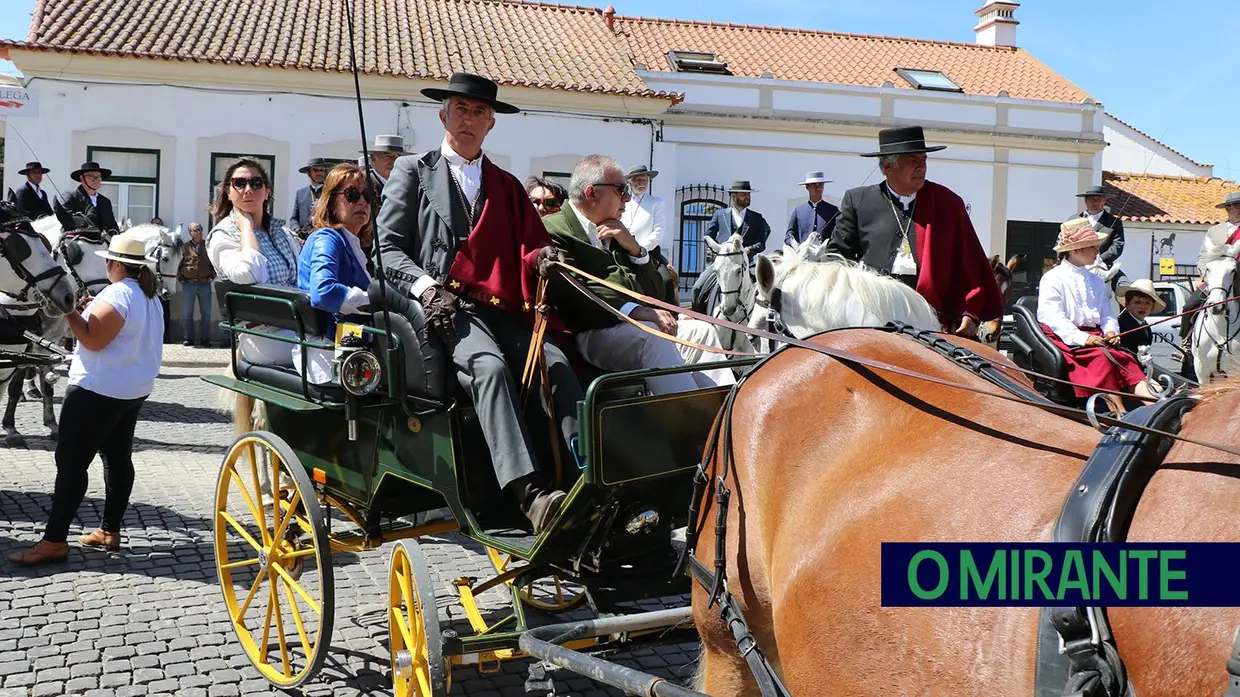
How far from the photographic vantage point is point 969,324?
4410 millimetres

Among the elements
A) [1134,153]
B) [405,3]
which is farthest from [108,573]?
[1134,153]

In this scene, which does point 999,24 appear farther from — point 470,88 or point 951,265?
point 470,88

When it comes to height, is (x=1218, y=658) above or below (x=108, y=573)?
above

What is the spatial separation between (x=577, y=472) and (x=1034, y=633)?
6.94 feet

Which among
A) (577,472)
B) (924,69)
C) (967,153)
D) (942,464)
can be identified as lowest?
(577,472)

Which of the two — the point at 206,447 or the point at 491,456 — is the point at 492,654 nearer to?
the point at 491,456

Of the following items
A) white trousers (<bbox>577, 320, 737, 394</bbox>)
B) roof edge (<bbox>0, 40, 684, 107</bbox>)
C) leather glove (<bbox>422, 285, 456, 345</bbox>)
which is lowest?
white trousers (<bbox>577, 320, 737, 394</bbox>)

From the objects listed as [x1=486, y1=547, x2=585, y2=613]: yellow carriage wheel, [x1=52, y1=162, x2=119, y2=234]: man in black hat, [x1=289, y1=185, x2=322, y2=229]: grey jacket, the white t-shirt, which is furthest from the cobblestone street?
[x1=52, y1=162, x2=119, y2=234]: man in black hat

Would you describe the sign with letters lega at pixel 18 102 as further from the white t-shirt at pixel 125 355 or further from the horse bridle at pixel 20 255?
the white t-shirt at pixel 125 355

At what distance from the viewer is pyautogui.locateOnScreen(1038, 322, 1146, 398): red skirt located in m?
5.20

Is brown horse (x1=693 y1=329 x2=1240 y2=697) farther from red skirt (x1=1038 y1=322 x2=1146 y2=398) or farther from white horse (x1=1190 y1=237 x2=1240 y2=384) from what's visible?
white horse (x1=1190 y1=237 x2=1240 y2=384)

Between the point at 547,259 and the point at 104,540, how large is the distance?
3.47 metres

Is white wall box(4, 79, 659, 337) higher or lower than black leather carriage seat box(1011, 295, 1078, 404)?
higher

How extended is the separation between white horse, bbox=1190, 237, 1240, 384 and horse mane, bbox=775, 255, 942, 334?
5.92m
